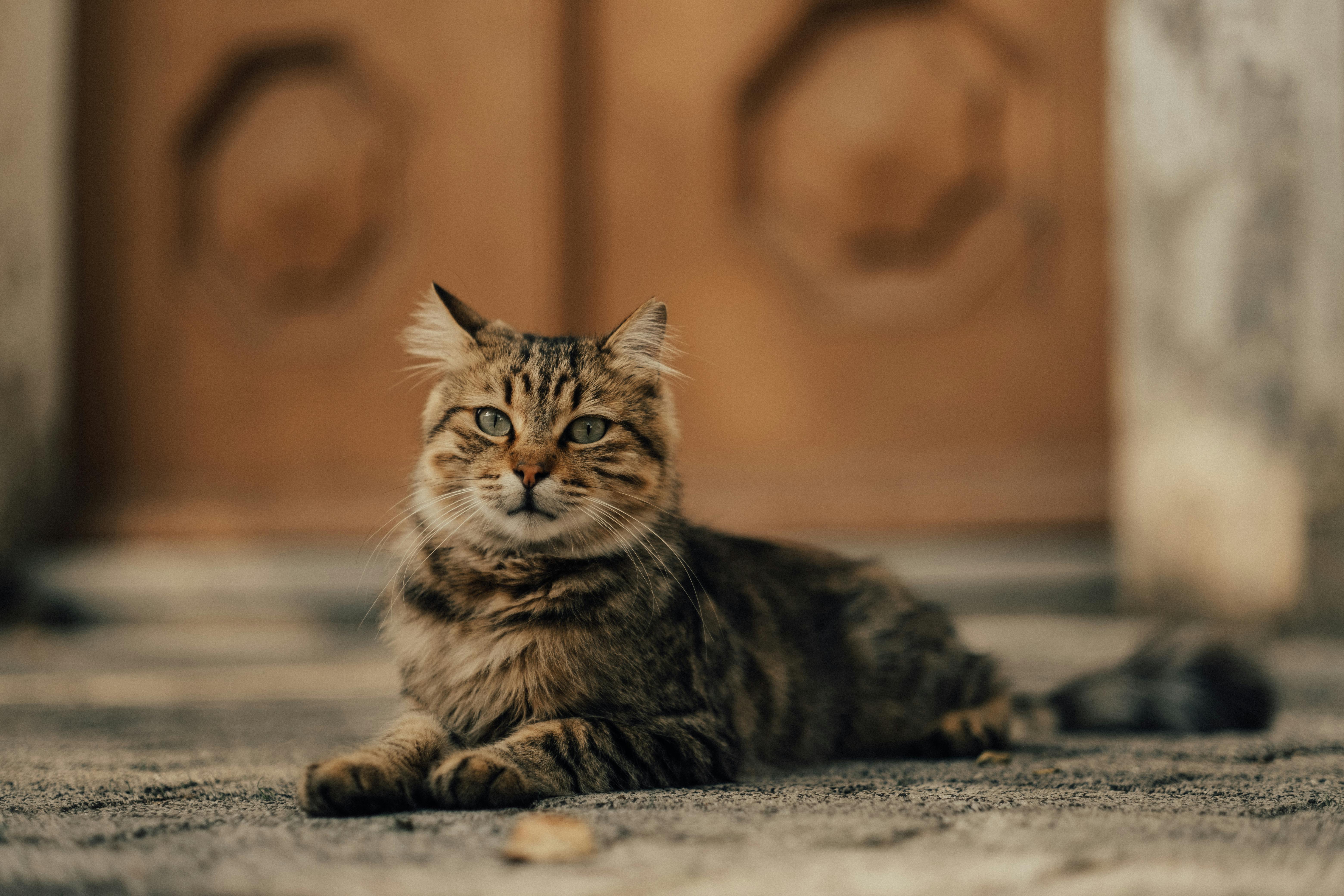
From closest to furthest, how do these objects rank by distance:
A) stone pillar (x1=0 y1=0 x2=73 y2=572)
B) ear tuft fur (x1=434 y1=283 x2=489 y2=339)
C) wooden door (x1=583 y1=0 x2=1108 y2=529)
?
1. ear tuft fur (x1=434 y1=283 x2=489 y2=339)
2. wooden door (x1=583 y1=0 x2=1108 y2=529)
3. stone pillar (x1=0 y1=0 x2=73 y2=572)

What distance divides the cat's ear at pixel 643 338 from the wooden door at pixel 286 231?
1.76 m

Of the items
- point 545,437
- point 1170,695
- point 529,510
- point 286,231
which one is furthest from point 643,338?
point 286,231

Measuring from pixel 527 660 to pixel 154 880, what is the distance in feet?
2.14

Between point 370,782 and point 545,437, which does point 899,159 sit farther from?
point 370,782

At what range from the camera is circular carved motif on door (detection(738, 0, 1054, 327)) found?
3.43m

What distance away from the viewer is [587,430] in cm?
179

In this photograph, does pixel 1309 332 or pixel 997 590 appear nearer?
pixel 1309 332

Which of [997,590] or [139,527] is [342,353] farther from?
[997,590]

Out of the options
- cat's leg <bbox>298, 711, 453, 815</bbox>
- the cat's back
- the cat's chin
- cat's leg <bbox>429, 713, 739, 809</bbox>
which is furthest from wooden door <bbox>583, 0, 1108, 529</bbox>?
cat's leg <bbox>298, 711, 453, 815</bbox>

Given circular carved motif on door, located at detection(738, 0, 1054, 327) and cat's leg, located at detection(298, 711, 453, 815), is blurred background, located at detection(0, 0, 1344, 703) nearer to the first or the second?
circular carved motif on door, located at detection(738, 0, 1054, 327)

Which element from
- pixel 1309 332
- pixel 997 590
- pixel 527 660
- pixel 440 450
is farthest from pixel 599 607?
pixel 1309 332

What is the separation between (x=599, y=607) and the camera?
1.64 metres

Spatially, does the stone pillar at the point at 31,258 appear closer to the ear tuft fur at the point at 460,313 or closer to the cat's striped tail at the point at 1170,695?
the ear tuft fur at the point at 460,313

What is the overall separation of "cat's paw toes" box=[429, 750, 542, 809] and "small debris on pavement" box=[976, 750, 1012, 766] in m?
0.84
